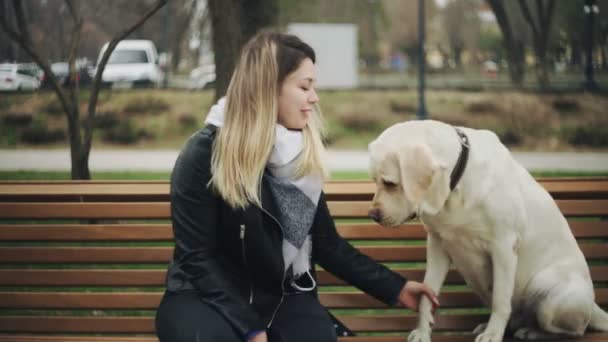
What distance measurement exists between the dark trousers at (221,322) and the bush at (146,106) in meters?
16.0

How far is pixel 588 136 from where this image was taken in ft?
51.6

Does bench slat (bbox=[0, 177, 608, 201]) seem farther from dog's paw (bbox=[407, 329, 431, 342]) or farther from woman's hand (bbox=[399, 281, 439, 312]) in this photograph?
dog's paw (bbox=[407, 329, 431, 342])

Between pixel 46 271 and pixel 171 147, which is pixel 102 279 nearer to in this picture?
pixel 46 271

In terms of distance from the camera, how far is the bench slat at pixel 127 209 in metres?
3.57

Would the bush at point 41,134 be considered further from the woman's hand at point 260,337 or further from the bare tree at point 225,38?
the woman's hand at point 260,337

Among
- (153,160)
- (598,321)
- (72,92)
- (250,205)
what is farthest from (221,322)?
(153,160)

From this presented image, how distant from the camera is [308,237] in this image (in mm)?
3199

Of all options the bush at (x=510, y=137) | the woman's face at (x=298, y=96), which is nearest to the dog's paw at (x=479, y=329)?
the woman's face at (x=298, y=96)

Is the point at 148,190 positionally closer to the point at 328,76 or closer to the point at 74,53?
the point at 74,53

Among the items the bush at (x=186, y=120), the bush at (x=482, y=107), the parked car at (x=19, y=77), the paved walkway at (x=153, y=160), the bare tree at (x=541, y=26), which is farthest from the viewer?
the bare tree at (x=541, y=26)

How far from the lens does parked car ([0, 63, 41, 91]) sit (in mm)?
14148

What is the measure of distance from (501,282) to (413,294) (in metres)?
0.37

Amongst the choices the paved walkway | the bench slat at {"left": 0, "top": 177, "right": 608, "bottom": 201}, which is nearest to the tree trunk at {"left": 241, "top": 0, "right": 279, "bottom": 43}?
the paved walkway

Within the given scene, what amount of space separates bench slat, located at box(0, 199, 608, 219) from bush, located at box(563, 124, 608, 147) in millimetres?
12680
